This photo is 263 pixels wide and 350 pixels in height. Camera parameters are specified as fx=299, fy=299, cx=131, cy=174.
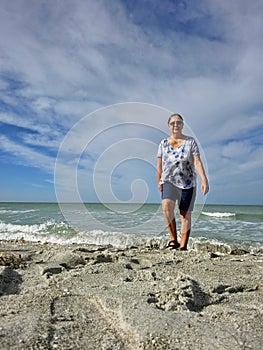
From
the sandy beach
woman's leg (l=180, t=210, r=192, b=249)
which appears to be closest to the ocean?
woman's leg (l=180, t=210, r=192, b=249)

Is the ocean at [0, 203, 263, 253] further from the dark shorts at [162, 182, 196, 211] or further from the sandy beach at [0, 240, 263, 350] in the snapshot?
the sandy beach at [0, 240, 263, 350]

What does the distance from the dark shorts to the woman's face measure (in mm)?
858

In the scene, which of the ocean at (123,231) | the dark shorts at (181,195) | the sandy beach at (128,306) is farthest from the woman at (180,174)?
the sandy beach at (128,306)

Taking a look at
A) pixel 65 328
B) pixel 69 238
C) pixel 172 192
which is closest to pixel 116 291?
pixel 65 328

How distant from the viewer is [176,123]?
181 inches

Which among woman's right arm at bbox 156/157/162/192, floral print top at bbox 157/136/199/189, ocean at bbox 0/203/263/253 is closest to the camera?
floral print top at bbox 157/136/199/189

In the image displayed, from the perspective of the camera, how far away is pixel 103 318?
181 cm

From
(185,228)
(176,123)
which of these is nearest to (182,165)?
(176,123)

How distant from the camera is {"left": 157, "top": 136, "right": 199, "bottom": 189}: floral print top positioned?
455cm

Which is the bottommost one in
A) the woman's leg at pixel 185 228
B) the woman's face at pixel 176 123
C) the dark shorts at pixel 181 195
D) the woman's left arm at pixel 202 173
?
the woman's leg at pixel 185 228

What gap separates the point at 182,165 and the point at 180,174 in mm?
142

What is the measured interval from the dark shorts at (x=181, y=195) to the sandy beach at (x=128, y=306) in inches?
51.0

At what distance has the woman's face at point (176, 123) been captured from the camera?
459 centimetres

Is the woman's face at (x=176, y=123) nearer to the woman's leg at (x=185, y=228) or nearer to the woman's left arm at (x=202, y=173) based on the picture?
the woman's left arm at (x=202, y=173)
